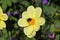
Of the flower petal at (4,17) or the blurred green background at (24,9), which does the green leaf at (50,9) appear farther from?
the flower petal at (4,17)

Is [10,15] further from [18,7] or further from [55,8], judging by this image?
[55,8]

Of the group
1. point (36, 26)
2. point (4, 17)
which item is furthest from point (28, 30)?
point (4, 17)

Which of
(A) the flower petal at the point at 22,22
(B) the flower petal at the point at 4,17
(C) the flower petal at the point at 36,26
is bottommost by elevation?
(C) the flower petal at the point at 36,26

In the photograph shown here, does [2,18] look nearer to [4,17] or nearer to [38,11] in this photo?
[4,17]

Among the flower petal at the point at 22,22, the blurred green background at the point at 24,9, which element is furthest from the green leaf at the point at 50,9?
the flower petal at the point at 22,22

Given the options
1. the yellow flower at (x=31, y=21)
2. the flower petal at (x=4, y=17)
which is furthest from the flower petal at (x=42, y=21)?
the flower petal at (x=4, y=17)

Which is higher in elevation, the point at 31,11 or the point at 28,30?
the point at 31,11

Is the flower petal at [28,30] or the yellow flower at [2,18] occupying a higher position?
the yellow flower at [2,18]

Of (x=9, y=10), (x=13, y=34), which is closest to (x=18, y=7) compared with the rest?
(x=9, y=10)

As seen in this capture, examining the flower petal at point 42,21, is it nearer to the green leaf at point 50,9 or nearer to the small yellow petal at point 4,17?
the green leaf at point 50,9

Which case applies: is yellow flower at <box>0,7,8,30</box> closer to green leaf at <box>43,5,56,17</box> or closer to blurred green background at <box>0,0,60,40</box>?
blurred green background at <box>0,0,60,40</box>
